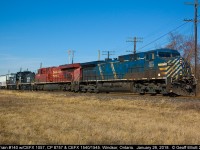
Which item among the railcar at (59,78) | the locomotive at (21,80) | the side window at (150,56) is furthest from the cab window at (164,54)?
the locomotive at (21,80)

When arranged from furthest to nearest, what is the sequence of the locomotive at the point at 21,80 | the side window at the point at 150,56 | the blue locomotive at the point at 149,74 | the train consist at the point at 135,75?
the locomotive at the point at 21,80, the side window at the point at 150,56, the train consist at the point at 135,75, the blue locomotive at the point at 149,74

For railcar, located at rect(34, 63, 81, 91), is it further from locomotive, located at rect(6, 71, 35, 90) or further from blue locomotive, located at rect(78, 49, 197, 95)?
blue locomotive, located at rect(78, 49, 197, 95)

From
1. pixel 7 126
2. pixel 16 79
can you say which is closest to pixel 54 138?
pixel 7 126

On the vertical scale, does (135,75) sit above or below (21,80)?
above

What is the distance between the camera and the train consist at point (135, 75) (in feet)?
76.3

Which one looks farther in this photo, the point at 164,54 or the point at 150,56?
the point at 150,56

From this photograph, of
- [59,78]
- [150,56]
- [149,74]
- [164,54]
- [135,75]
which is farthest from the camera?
[59,78]

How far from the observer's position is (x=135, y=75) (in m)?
26.5

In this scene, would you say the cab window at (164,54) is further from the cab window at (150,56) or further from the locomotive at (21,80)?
the locomotive at (21,80)

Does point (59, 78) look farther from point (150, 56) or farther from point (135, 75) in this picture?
point (150, 56)

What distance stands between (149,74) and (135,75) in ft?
6.39

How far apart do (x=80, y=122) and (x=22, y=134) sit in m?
2.56

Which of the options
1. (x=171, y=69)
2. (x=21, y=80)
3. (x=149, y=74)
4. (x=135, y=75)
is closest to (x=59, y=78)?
(x=21, y=80)

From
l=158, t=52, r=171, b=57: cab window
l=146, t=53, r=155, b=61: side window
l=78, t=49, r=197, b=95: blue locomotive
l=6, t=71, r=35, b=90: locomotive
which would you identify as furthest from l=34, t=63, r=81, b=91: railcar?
l=158, t=52, r=171, b=57: cab window
